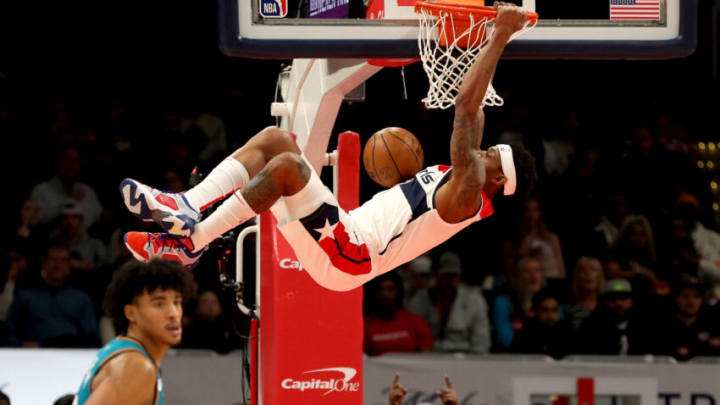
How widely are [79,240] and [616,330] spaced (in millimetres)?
5234

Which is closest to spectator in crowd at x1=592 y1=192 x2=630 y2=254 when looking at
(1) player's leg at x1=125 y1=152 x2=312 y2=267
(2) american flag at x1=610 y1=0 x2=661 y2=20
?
(2) american flag at x1=610 y1=0 x2=661 y2=20

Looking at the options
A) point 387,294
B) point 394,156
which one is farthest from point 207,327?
point 394,156

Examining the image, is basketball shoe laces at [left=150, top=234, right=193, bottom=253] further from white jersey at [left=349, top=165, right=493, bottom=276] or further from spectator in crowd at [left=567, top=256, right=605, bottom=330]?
spectator in crowd at [left=567, top=256, right=605, bottom=330]

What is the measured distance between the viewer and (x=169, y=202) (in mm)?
5770

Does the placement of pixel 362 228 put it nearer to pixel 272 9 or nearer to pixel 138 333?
pixel 272 9

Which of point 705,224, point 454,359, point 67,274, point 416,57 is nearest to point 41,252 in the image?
point 67,274

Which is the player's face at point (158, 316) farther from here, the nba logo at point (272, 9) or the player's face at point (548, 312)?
the player's face at point (548, 312)

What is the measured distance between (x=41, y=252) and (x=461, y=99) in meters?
6.25

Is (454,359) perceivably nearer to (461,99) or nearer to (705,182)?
(461,99)

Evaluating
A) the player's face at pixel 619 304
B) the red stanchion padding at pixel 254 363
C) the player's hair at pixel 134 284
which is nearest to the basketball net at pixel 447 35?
the player's hair at pixel 134 284

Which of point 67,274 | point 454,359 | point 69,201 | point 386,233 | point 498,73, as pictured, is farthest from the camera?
point 498,73

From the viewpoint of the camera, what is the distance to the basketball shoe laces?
19.1 ft

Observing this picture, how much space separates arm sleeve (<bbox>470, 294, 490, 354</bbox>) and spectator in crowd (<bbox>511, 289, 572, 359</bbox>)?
297 mm

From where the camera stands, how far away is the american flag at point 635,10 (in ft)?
20.2
